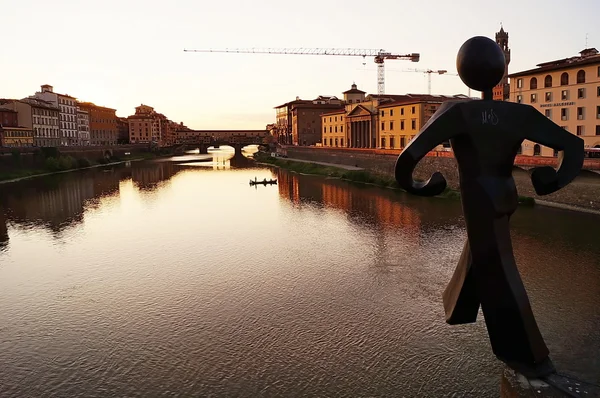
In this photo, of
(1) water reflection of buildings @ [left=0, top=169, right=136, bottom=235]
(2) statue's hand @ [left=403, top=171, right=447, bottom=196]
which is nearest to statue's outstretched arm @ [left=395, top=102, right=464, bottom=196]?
(2) statue's hand @ [left=403, top=171, right=447, bottom=196]

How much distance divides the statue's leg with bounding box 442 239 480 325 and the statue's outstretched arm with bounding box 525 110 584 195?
1.44 m

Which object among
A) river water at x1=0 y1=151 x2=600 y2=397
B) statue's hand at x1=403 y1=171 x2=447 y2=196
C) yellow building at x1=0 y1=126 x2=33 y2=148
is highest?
yellow building at x1=0 y1=126 x2=33 y2=148

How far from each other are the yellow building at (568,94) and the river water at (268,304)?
1451 cm

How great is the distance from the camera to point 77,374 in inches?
413

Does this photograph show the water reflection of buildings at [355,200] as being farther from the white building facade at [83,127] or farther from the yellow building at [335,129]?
the white building facade at [83,127]

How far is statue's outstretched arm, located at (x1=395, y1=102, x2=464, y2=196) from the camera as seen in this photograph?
259 inches

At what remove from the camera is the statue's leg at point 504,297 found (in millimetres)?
7195

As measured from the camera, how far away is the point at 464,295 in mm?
7703

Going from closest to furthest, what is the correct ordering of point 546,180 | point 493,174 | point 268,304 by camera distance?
point 546,180
point 493,174
point 268,304

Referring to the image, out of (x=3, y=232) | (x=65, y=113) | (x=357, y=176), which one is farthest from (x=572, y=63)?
(x=65, y=113)

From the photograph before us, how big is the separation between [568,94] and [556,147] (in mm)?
38023

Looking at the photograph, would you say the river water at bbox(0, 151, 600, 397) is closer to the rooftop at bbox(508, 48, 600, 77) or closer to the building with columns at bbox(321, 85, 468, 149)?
the rooftop at bbox(508, 48, 600, 77)

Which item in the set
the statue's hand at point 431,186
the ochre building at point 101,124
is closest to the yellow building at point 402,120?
the statue's hand at point 431,186

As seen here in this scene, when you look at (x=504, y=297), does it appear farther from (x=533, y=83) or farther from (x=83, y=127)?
(x=83, y=127)
